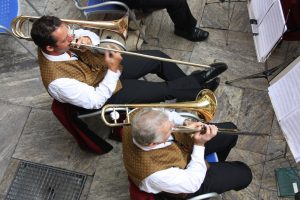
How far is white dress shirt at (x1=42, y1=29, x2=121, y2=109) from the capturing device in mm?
2773

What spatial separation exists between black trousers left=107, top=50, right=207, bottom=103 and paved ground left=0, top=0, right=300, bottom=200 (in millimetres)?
483

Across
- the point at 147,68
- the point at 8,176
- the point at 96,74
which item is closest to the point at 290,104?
the point at 147,68

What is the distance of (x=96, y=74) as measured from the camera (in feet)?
9.98

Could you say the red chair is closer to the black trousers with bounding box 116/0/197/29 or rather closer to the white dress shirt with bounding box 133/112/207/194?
the white dress shirt with bounding box 133/112/207/194

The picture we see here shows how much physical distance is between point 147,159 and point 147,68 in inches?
46.3

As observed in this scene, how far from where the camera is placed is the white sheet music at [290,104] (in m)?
2.65

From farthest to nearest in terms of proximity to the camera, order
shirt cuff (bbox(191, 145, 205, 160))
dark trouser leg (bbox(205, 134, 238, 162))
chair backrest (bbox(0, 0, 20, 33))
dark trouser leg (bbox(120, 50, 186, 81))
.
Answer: chair backrest (bbox(0, 0, 20, 33)) → dark trouser leg (bbox(120, 50, 186, 81)) → dark trouser leg (bbox(205, 134, 238, 162)) → shirt cuff (bbox(191, 145, 205, 160))

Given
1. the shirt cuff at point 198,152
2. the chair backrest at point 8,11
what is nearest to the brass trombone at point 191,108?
the shirt cuff at point 198,152

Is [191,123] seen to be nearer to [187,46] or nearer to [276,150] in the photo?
[276,150]

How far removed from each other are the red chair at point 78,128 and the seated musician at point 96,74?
5.3 inches

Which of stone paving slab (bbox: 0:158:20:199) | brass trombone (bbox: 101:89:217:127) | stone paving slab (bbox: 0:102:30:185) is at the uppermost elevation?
brass trombone (bbox: 101:89:217:127)

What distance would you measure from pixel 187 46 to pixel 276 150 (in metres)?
1.32

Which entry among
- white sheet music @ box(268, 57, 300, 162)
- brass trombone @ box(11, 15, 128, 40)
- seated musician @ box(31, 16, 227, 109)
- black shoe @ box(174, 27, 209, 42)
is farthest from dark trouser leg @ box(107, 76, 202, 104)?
black shoe @ box(174, 27, 209, 42)

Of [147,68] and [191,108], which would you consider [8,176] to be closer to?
[147,68]
